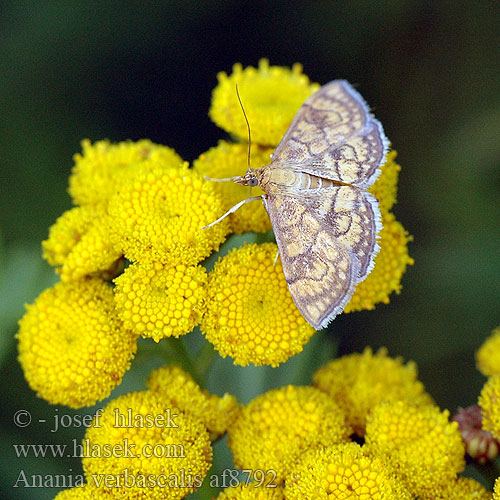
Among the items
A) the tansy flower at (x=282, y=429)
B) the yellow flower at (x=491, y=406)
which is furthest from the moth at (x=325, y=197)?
the yellow flower at (x=491, y=406)

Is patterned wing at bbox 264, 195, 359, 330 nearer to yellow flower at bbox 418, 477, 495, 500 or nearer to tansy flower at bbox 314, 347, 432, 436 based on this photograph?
tansy flower at bbox 314, 347, 432, 436

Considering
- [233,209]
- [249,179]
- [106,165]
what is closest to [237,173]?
[249,179]

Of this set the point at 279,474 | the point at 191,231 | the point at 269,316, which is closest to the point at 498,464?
the point at 279,474

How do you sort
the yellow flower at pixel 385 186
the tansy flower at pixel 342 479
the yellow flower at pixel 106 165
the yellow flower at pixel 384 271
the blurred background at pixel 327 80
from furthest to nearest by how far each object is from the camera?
the blurred background at pixel 327 80
the yellow flower at pixel 106 165
the yellow flower at pixel 385 186
the yellow flower at pixel 384 271
the tansy flower at pixel 342 479

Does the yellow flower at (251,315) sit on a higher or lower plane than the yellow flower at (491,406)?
higher

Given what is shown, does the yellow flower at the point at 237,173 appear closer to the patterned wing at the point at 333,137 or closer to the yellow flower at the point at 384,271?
the patterned wing at the point at 333,137

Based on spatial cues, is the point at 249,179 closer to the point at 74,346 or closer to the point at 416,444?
the point at 74,346
